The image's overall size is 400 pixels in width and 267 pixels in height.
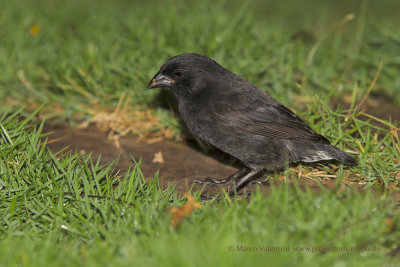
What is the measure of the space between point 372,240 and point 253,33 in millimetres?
4232

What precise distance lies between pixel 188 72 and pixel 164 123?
961mm

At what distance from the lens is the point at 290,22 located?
9.08 meters

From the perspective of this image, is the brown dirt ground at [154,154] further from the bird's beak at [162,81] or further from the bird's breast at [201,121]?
the bird's beak at [162,81]

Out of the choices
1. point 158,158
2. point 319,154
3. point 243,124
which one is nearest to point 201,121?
point 243,124

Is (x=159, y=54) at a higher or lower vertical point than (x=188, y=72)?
lower

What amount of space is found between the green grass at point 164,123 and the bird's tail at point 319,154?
0.49 feet

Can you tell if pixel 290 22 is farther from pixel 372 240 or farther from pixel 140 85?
pixel 372 240

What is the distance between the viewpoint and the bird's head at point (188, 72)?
14.5ft

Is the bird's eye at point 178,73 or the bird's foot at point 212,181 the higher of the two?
the bird's eye at point 178,73

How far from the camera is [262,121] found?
4.25 m

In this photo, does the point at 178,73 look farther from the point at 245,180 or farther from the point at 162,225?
the point at 162,225

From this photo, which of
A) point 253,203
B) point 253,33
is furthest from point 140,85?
point 253,203

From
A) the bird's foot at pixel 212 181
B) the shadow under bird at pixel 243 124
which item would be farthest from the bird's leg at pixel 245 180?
the bird's foot at pixel 212 181

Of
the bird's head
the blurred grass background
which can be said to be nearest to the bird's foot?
the bird's head
